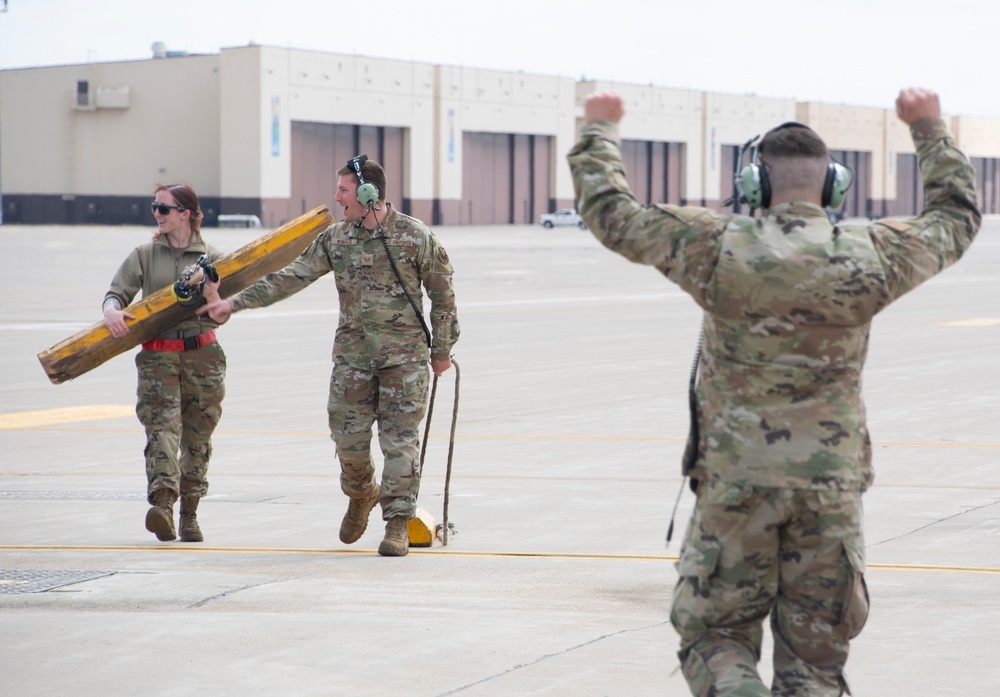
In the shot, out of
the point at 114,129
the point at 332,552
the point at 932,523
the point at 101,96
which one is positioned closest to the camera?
the point at 332,552

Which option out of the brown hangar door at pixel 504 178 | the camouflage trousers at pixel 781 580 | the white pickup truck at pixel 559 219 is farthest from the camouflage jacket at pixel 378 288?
the white pickup truck at pixel 559 219

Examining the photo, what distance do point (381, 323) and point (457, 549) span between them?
129 cm

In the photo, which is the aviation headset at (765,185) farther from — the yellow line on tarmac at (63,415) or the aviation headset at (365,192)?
the yellow line on tarmac at (63,415)

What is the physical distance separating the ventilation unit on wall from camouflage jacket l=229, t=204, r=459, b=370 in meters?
82.7

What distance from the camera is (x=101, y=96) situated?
88938 mm

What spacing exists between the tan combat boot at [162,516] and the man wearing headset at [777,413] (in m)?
4.82

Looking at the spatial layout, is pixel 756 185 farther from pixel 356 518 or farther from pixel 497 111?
pixel 497 111

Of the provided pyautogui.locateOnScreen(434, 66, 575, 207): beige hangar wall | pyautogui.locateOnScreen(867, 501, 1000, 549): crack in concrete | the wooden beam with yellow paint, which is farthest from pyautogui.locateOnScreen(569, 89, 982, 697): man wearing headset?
pyautogui.locateOnScreen(434, 66, 575, 207): beige hangar wall

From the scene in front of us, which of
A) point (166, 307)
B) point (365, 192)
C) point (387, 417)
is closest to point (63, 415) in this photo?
point (166, 307)

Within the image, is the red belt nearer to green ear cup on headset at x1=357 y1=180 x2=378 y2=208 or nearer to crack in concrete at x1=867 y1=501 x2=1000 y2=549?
green ear cup on headset at x1=357 y1=180 x2=378 y2=208

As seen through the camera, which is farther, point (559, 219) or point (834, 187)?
point (559, 219)

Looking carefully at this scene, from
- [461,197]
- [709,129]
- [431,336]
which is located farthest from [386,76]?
A: [431,336]

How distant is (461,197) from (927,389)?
78.1m

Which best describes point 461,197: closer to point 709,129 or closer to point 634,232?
→ point 709,129
